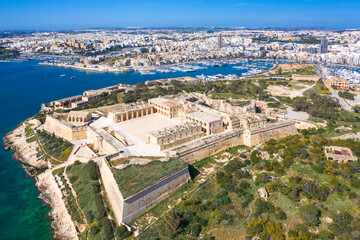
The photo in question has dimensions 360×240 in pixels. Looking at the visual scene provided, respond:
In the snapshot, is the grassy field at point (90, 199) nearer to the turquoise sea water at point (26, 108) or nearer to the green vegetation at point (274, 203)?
the turquoise sea water at point (26, 108)

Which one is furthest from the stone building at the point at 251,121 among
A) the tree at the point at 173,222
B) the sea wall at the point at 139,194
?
the tree at the point at 173,222

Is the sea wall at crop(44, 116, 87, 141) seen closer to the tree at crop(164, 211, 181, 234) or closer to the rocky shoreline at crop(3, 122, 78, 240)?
the rocky shoreline at crop(3, 122, 78, 240)

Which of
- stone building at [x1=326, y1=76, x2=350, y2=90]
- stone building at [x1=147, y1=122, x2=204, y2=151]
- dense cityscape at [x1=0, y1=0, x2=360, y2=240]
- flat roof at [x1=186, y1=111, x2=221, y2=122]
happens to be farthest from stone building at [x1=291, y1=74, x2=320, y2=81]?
stone building at [x1=147, y1=122, x2=204, y2=151]

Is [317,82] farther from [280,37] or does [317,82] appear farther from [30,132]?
[280,37]

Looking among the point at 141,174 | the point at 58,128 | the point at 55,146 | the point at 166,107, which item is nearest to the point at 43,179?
the point at 55,146

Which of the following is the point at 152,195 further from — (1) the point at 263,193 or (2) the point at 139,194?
(1) the point at 263,193
